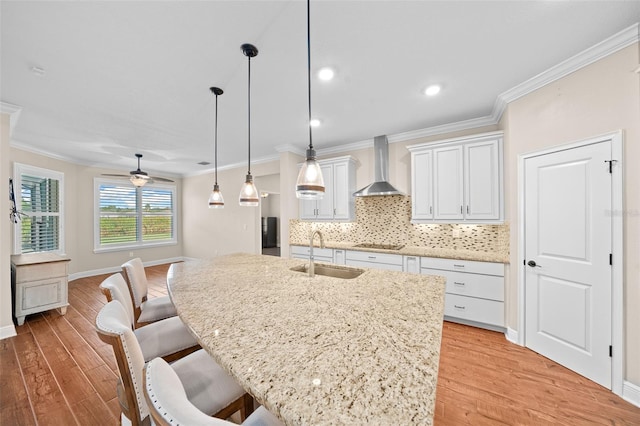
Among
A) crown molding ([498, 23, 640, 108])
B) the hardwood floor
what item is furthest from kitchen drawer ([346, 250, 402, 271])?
crown molding ([498, 23, 640, 108])

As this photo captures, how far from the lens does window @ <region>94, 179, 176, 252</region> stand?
18.3 ft

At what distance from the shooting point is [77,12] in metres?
1.49

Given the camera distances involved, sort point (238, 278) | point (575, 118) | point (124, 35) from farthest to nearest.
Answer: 1. point (575, 118)
2. point (238, 278)
3. point (124, 35)

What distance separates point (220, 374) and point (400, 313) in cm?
91

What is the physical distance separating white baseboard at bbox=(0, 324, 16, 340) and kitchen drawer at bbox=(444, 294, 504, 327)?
16.4 ft

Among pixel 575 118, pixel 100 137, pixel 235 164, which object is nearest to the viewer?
pixel 575 118

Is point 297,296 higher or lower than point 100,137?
lower

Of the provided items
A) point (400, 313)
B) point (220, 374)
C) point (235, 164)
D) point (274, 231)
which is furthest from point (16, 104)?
point (274, 231)

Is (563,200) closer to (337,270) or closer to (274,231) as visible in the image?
(337,270)

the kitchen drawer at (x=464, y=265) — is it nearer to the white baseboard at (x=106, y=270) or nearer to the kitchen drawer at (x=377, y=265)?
the kitchen drawer at (x=377, y=265)

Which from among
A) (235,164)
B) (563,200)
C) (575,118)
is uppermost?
(235,164)

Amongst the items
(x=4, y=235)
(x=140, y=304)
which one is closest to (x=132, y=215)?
(x=4, y=235)

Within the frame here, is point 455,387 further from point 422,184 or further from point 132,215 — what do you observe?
point 132,215

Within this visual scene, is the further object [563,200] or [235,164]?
[235,164]
